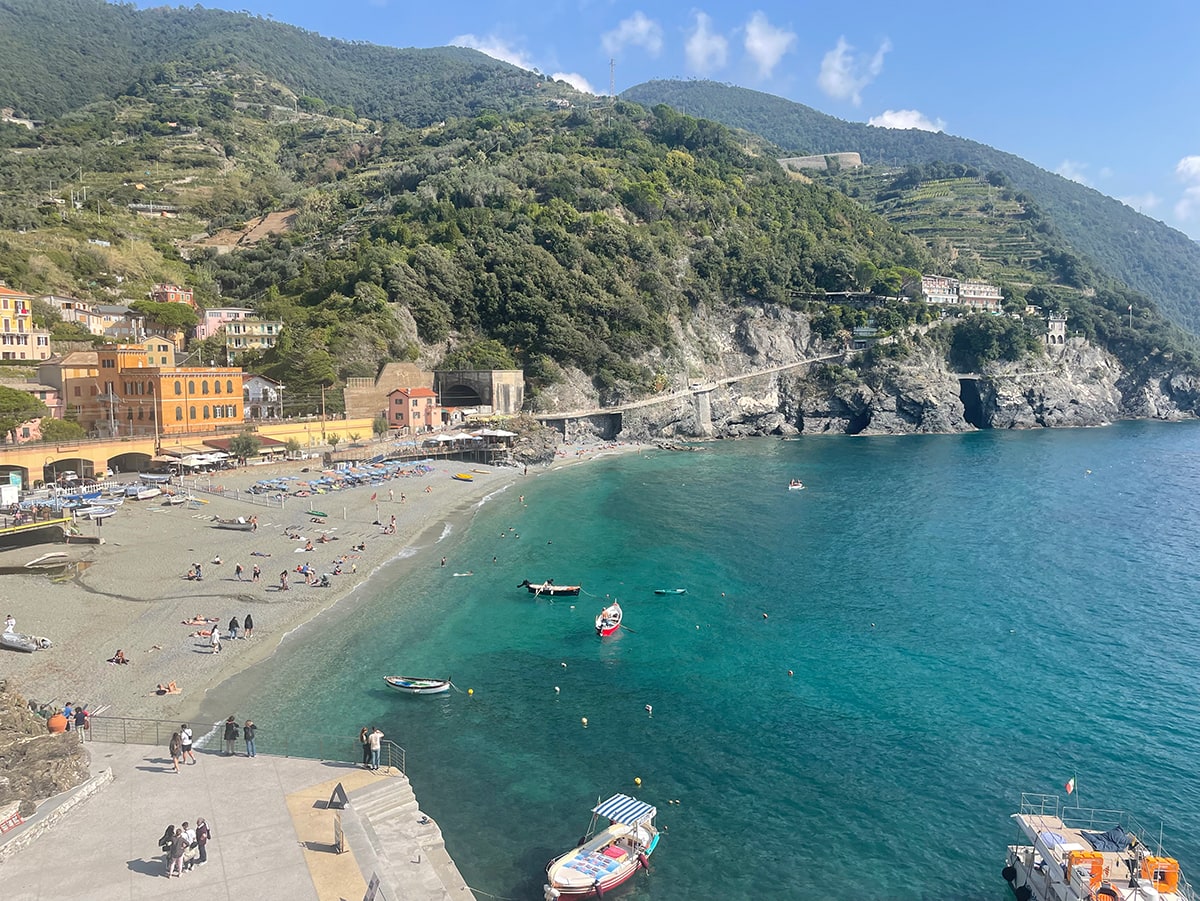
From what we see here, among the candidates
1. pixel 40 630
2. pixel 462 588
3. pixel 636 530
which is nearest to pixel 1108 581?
pixel 636 530

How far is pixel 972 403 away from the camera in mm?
113938

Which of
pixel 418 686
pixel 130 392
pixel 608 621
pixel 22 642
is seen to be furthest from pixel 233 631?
pixel 130 392

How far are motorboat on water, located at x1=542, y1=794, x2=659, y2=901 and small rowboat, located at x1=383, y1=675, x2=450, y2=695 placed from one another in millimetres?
8398

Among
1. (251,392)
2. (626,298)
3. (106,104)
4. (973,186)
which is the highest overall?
(106,104)

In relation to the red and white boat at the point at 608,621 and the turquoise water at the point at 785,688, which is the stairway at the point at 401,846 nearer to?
the turquoise water at the point at 785,688

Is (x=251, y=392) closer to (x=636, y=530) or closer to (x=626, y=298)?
(x=636, y=530)

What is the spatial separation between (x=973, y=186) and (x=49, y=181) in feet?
622

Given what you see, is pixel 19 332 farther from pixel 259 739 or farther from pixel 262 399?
pixel 259 739

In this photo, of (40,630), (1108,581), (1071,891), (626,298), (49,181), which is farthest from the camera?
(49,181)

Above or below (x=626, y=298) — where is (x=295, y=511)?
below

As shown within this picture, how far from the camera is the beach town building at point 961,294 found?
391 feet

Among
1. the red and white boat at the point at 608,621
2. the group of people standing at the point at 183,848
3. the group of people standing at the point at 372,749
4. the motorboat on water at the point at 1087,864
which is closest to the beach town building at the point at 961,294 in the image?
the red and white boat at the point at 608,621

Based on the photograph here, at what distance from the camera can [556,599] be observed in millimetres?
35375

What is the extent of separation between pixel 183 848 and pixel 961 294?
13183cm
